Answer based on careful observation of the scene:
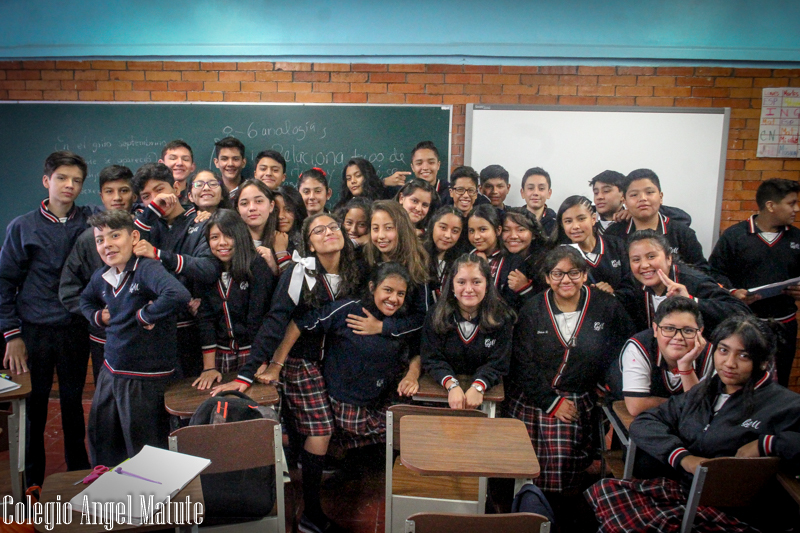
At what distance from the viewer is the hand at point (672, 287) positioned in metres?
2.48

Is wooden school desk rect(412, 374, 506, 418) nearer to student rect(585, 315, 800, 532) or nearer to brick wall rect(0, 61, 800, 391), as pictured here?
student rect(585, 315, 800, 532)

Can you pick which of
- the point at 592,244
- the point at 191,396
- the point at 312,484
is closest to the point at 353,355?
the point at 312,484

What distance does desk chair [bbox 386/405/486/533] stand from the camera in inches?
80.8

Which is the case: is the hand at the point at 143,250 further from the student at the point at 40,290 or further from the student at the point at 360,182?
the student at the point at 360,182

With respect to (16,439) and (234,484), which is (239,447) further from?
(16,439)

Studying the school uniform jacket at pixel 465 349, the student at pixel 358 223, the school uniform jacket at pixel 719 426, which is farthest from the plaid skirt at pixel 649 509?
the student at pixel 358 223

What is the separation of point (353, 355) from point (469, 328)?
0.58 metres

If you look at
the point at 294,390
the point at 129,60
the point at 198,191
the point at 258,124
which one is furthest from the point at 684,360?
the point at 129,60

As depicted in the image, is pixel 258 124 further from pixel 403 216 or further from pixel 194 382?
pixel 194 382

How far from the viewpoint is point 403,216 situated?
9.10ft

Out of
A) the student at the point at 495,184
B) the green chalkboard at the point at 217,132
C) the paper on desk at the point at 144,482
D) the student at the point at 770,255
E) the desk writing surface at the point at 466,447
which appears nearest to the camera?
the paper on desk at the point at 144,482

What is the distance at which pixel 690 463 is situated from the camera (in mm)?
1866

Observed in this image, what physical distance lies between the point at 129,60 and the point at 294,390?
3053 millimetres

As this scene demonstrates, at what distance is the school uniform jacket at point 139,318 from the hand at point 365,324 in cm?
75
